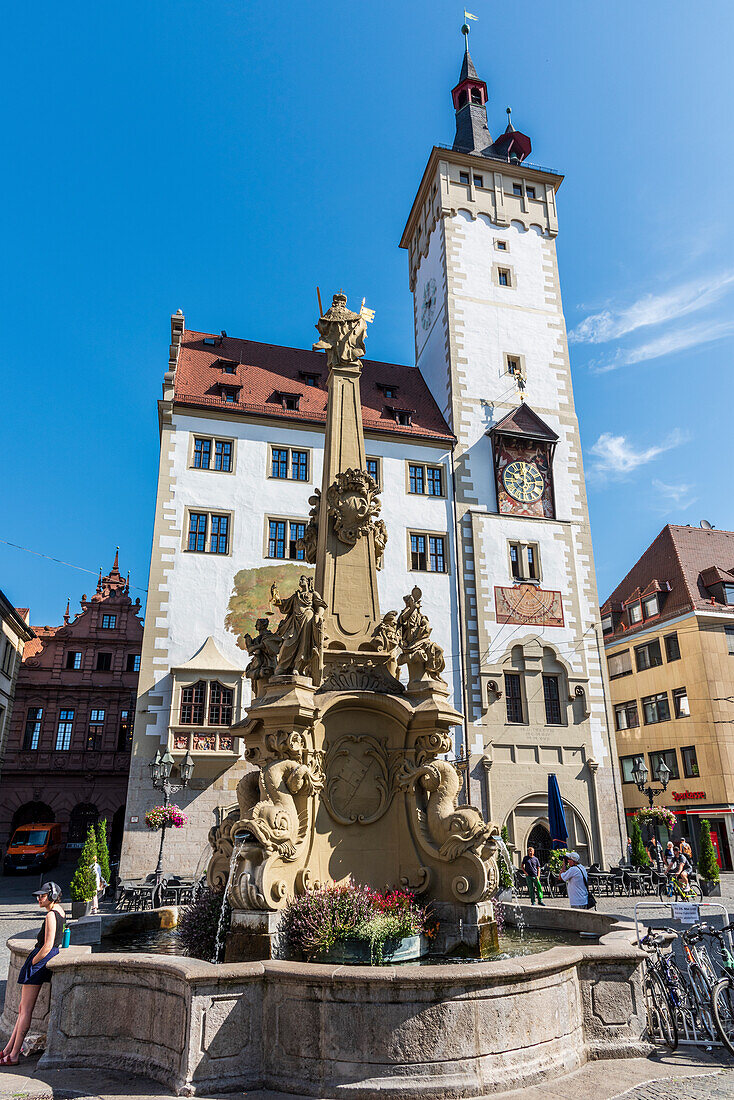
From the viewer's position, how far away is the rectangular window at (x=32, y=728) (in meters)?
41.8

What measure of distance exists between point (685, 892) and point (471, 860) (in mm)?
13662

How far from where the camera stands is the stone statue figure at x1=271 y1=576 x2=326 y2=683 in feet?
31.9

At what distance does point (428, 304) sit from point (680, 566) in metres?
17.9

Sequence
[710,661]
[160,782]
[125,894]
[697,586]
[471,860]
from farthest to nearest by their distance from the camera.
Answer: [697,586], [710,661], [160,782], [125,894], [471,860]

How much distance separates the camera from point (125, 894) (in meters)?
18.6

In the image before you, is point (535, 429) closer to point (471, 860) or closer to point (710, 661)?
point (710, 661)

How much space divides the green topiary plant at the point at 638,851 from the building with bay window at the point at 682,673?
902 cm

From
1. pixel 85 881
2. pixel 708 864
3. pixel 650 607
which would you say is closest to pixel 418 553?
pixel 708 864

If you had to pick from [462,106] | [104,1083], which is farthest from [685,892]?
[462,106]

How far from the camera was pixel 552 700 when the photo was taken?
28859 mm

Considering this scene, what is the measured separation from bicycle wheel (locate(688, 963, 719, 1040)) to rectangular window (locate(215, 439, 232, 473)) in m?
23.0

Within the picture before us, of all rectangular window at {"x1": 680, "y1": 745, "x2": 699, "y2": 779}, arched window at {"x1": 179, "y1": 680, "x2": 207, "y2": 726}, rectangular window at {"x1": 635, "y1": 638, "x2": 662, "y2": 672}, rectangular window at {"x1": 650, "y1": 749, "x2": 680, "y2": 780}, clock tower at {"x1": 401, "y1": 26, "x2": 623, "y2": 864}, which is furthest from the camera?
rectangular window at {"x1": 635, "y1": 638, "x2": 662, "y2": 672}

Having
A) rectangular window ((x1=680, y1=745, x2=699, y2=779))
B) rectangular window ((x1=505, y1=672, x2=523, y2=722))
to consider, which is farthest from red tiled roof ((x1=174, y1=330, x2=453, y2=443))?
rectangular window ((x1=680, y1=745, x2=699, y2=779))

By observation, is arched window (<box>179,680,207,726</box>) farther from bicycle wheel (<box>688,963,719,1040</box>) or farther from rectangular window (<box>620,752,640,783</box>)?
rectangular window (<box>620,752,640,783</box>)
